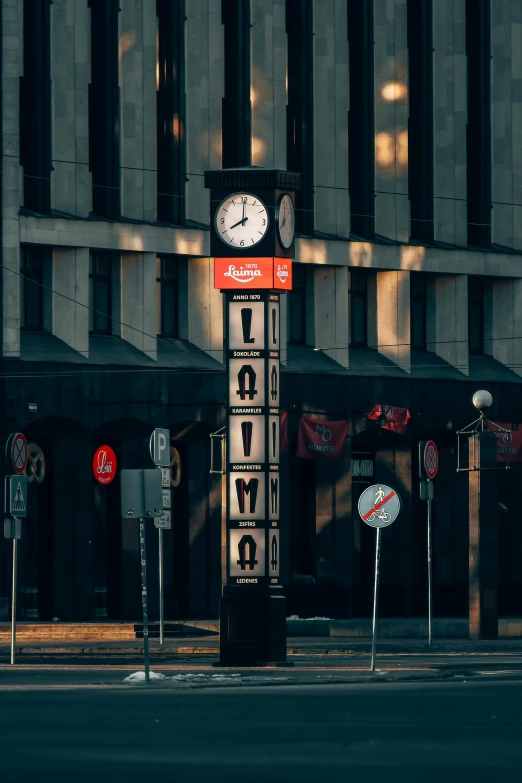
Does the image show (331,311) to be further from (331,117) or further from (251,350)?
(251,350)

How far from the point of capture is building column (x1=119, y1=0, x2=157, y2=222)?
48281 mm

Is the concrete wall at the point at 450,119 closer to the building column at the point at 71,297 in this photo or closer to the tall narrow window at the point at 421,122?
the tall narrow window at the point at 421,122

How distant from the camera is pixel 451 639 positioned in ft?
135

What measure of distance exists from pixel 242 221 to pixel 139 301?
17.2m

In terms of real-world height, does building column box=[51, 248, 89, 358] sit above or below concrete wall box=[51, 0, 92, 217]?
below

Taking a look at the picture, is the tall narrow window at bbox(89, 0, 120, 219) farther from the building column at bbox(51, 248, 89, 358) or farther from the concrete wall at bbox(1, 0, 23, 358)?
the concrete wall at bbox(1, 0, 23, 358)

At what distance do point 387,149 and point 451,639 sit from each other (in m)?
16.1

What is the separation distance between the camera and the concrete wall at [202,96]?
4941 cm

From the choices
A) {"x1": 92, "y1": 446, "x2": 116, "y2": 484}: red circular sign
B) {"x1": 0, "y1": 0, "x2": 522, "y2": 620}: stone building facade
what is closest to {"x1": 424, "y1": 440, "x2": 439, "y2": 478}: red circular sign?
{"x1": 0, "y1": 0, "x2": 522, "y2": 620}: stone building facade

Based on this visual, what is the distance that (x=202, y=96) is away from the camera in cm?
4950

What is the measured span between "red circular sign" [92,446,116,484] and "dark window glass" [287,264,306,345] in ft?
19.5

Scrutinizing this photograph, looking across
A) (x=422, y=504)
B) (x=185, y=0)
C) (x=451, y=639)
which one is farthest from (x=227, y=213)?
(x=422, y=504)

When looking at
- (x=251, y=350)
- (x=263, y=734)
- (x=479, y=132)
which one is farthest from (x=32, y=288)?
(x=263, y=734)

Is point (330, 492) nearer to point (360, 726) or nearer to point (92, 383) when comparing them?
point (92, 383)
